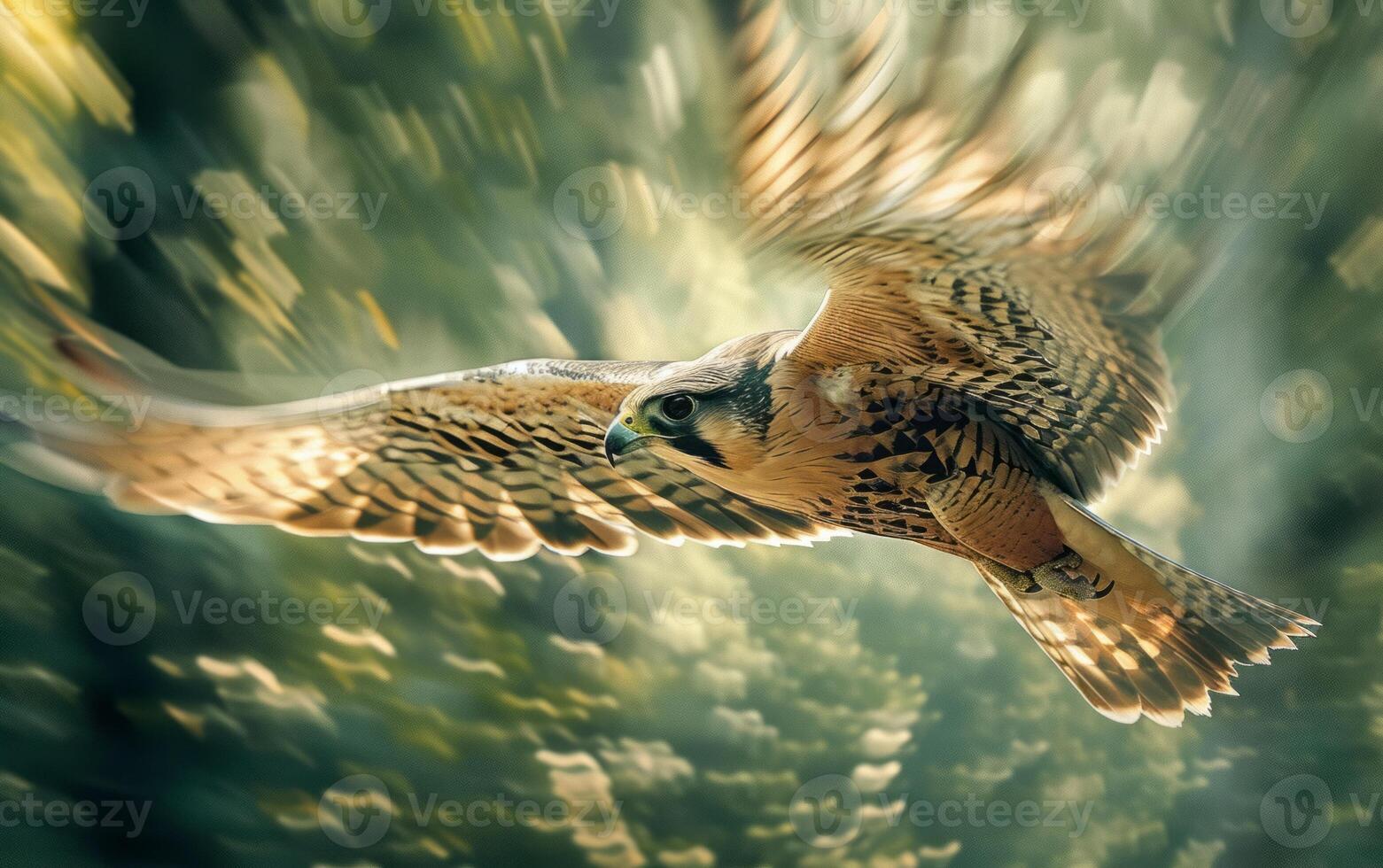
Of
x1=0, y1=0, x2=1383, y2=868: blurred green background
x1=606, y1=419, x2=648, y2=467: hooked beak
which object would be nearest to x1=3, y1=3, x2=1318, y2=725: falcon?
x1=606, y1=419, x2=648, y2=467: hooked beak

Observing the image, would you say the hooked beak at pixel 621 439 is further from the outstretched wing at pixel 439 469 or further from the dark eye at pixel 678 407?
the outstretched wing at pixel 439 469

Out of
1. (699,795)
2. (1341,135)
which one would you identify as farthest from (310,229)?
(1341,135)

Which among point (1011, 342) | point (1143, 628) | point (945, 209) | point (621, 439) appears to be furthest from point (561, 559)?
point (945, 209)

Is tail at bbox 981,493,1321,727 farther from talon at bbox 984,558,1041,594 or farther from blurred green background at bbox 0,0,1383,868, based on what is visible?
blurred green background at bbox 0,0,1383,868

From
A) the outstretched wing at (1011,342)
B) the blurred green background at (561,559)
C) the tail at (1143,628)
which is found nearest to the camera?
the outstretched wing at (1011,342)

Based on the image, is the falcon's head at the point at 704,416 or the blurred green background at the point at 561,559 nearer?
the falcon's head at the point at 704,416

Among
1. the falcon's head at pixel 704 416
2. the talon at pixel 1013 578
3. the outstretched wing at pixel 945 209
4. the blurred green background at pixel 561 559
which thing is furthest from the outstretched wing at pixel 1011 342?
the blurred green background at pixel 561 559
